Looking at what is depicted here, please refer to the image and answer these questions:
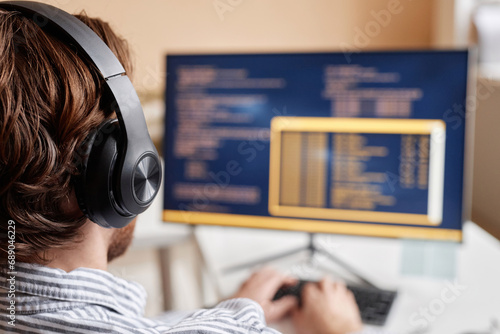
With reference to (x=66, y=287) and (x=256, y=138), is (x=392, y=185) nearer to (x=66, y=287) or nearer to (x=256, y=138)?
(x=256, y=138)

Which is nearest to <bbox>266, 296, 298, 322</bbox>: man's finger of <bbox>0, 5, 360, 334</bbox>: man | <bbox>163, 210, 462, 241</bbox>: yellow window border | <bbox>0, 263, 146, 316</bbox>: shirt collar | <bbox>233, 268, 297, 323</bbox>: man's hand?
<bbox>233, 268, 297, 323</bbox>: man's hand

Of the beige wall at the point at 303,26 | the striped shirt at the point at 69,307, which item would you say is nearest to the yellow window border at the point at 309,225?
the beige wall at the point at 303,26

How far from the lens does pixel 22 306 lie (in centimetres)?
42

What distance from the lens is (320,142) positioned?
0.92 metres

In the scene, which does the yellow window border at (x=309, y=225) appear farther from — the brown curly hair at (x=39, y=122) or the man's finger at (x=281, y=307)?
the brown curly hair at (x=39, y=122)

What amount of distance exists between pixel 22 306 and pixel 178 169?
1.92 feet

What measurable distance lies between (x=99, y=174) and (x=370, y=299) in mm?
605

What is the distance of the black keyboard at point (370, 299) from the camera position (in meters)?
0.79

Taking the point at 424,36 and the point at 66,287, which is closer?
the point at 66,287

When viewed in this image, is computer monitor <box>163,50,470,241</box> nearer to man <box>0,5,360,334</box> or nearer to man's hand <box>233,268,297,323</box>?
man's hand <box>233,268,297,323</box>

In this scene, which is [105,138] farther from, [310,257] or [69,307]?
[310,257]

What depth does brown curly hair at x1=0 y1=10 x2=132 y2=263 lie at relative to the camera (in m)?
0.37

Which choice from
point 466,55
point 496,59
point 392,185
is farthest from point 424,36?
point 392,185

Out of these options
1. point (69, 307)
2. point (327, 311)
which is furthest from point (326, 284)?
point (69, 307)
